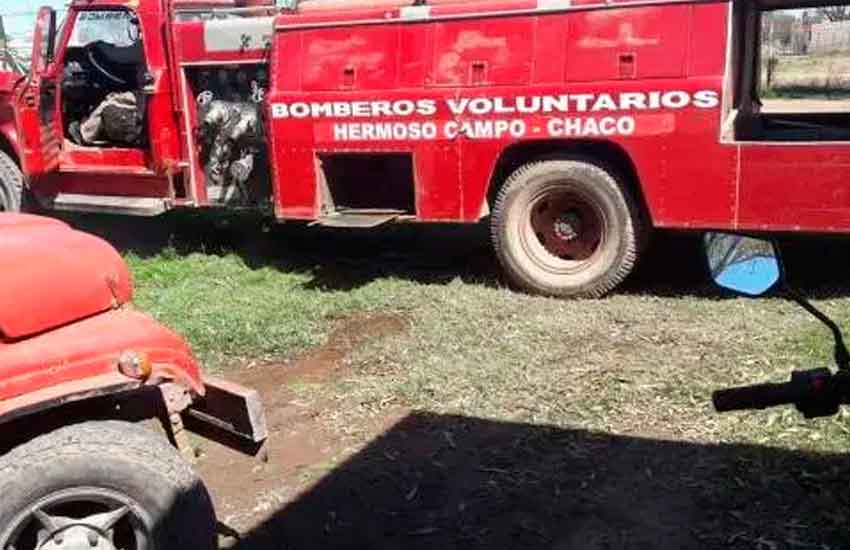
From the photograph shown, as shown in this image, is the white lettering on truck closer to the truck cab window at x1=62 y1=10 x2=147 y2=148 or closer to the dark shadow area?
the truck cab window at x1=62 y1=10 x2=147 y2=148

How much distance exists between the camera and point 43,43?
28.3ft

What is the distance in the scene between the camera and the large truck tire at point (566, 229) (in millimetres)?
6539

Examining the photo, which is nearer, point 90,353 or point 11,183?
point 90,353

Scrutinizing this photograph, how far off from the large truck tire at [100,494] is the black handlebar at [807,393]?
5.73ft

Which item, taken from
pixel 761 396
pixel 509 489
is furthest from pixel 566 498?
pixel 761 396

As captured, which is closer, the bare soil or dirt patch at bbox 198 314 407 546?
the bare soil

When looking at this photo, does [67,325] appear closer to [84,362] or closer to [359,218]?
[84,362]

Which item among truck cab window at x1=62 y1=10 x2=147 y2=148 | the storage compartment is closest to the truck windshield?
truck cab window at x1=62 y1=10 x2=147 y2=148

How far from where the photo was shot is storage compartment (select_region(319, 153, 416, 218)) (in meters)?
7.38

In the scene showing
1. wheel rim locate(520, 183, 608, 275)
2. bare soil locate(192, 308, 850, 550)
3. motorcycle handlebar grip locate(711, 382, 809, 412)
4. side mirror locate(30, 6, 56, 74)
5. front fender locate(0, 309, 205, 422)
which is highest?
side mirror locate(30, 6, 56, 74)

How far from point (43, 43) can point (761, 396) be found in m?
7.82

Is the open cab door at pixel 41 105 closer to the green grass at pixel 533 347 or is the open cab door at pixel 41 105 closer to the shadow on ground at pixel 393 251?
the shadow on ground at pixel 393 251

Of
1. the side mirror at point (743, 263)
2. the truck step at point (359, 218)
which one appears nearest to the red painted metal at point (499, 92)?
the truck step at point (359, 218)

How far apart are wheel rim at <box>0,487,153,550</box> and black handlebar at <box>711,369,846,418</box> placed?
1.83 m
